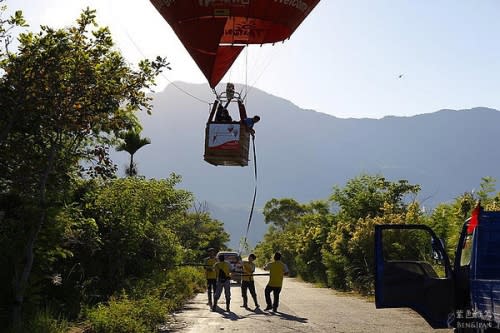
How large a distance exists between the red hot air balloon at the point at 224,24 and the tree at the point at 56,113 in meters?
4.48

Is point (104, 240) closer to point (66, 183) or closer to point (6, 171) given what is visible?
point (66, 183)

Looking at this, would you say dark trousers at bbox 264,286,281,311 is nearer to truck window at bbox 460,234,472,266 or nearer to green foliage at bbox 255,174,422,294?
green foliage at bbox 255,174,422,294

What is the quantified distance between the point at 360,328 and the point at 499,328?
659 centimetres

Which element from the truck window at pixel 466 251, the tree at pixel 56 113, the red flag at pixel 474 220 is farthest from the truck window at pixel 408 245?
the tree at pixel 56 113

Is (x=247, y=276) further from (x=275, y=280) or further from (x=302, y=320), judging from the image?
(x=302, y=320)

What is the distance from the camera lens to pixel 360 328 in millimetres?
13750

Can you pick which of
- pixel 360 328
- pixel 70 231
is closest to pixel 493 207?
pixel 360 328

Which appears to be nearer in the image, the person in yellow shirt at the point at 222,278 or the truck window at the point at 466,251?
the truck window at the point at 466,251

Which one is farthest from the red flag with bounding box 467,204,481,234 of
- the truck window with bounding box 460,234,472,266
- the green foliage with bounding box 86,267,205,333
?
the green foliage with bounding box 86,267,205,333

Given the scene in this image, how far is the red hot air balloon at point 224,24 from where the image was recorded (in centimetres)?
1459

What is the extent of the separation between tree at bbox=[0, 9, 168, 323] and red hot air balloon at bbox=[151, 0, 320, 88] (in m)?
4.48

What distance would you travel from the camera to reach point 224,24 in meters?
15.1

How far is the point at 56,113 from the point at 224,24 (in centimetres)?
638

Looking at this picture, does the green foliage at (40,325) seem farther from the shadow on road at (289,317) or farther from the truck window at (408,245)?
the truck window at (408,245)
